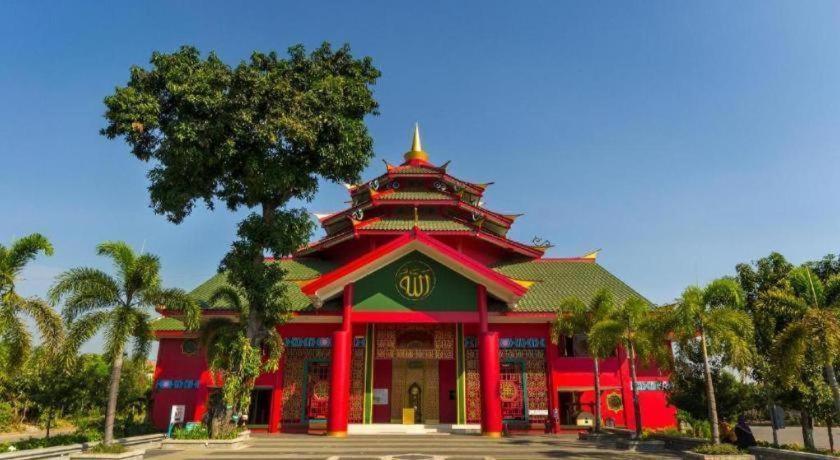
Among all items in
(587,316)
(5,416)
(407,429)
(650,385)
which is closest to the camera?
(587,316)

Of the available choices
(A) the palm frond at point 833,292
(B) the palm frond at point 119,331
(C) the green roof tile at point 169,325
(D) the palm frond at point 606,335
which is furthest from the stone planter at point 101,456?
(A) the palm frond at point 833,292

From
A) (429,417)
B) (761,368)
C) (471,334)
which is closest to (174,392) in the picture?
(429,417)

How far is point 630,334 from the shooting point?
1841 centimetres

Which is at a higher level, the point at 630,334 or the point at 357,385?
the point at 630,334

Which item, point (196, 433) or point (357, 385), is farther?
point (357, 385)

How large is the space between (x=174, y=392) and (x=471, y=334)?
14.7 m

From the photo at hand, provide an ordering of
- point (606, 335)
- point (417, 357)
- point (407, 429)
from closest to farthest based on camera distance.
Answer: point (606, 335), point (407, 429), point (417, 357)

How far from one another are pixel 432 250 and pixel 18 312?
14716mm

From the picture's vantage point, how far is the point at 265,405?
2462cm

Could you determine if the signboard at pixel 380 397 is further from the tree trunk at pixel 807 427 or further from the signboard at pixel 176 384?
the tree trunk at pixel 807 427

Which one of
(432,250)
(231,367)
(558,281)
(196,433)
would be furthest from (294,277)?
(558,281)

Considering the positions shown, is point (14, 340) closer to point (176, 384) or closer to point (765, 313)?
point (176, 384)

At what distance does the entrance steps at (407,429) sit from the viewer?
21422 mm

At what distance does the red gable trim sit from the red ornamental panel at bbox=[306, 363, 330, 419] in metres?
4.29
